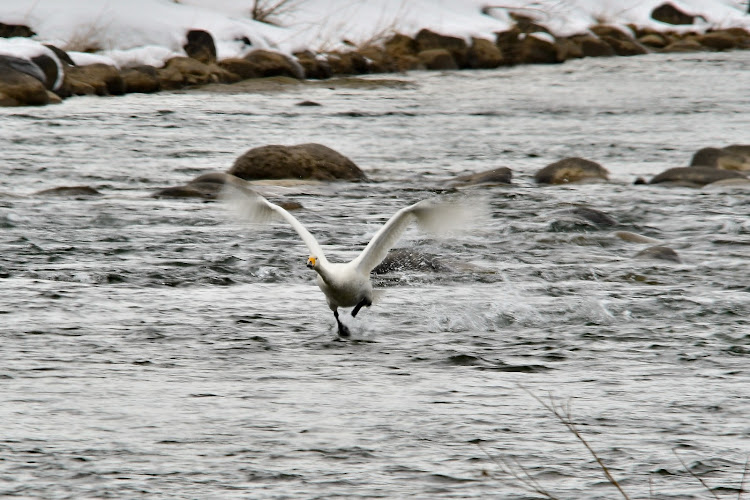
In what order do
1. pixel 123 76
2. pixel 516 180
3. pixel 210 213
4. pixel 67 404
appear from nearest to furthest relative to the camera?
pixel 67 404
pixel 210 213
pixel 516 180
pixel 123 76

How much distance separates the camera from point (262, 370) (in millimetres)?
5637

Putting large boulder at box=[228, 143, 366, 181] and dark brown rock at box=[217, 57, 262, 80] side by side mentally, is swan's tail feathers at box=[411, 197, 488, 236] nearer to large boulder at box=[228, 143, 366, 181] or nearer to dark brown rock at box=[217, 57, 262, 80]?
large boulder at box=[228, 143, 366, 181]

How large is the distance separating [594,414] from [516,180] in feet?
25.7

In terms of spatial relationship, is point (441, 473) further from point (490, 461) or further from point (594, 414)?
point (594, 414)

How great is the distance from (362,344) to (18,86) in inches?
485

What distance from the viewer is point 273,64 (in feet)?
79.6

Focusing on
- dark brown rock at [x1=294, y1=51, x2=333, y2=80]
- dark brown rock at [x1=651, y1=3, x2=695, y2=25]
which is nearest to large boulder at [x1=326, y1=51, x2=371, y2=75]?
dark brown rock at [x1=294, y1=51, x2=333, y2=80]

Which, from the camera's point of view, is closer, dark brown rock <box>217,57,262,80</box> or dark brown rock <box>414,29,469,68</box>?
dark brown rock <box>217,57,262,80</box>

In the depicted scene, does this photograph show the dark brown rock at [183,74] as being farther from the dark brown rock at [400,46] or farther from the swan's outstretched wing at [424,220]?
the swan's outstretched wing at [424,220]

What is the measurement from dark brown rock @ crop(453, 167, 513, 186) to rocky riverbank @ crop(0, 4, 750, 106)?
25.2 ft

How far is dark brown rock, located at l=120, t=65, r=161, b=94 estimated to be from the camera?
20828 millimetres

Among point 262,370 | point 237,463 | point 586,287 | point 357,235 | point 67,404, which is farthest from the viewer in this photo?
point 357,235

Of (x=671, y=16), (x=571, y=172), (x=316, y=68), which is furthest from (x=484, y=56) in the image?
(x=571, y=172)

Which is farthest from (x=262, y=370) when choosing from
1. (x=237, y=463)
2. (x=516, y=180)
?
(x=516, y=180)
